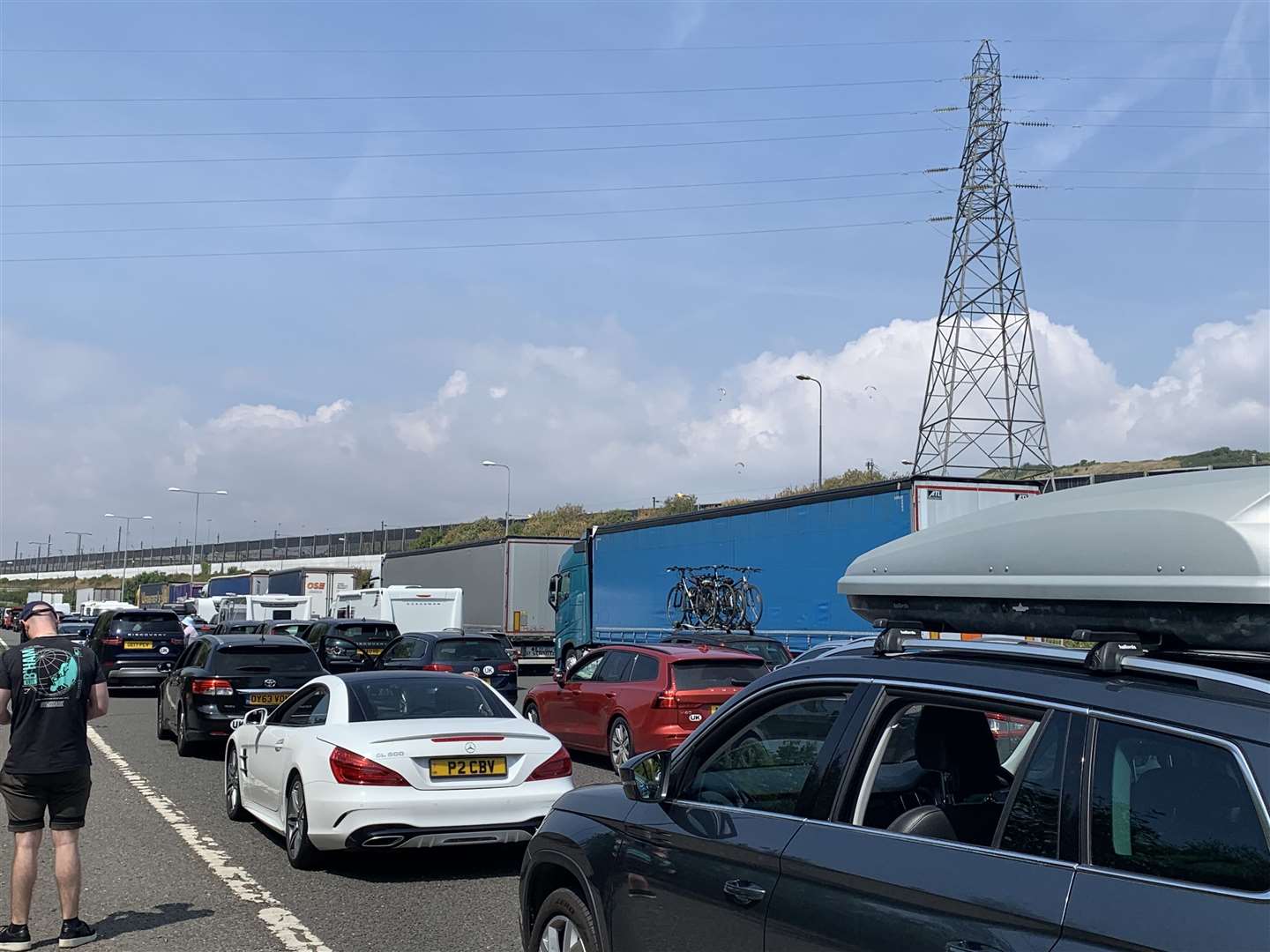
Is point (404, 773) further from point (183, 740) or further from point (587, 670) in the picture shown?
point (183, 740)

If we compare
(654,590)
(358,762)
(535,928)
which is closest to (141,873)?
(358,762)

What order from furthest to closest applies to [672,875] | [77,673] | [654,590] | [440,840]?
[654,590] → [440,840] → [77,673] → [672,875]

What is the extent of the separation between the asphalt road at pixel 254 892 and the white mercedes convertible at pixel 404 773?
0.30m

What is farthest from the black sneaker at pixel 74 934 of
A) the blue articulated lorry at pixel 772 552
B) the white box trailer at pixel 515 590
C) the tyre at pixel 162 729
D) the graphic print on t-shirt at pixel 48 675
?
the white box trailer at pixel 515 590

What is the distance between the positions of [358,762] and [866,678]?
5.14 m

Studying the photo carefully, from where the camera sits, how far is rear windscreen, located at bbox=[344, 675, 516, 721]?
8.86 metres

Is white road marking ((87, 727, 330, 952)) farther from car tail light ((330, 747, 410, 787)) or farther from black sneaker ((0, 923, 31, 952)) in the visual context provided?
black sneaker ((0, 923, 31, 952))

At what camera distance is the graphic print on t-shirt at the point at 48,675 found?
6.61 meters

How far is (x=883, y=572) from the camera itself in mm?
4184

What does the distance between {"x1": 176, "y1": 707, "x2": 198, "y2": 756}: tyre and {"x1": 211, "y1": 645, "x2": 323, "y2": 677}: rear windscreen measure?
0.77 meters

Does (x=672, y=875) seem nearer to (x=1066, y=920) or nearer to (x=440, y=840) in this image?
(x=1066, y=920)

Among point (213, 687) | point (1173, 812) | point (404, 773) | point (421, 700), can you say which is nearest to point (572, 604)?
point (213, 687)

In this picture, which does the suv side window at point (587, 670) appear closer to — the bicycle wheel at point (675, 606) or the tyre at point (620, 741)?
the tyre at point (620, 741)

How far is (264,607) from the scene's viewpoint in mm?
37938
